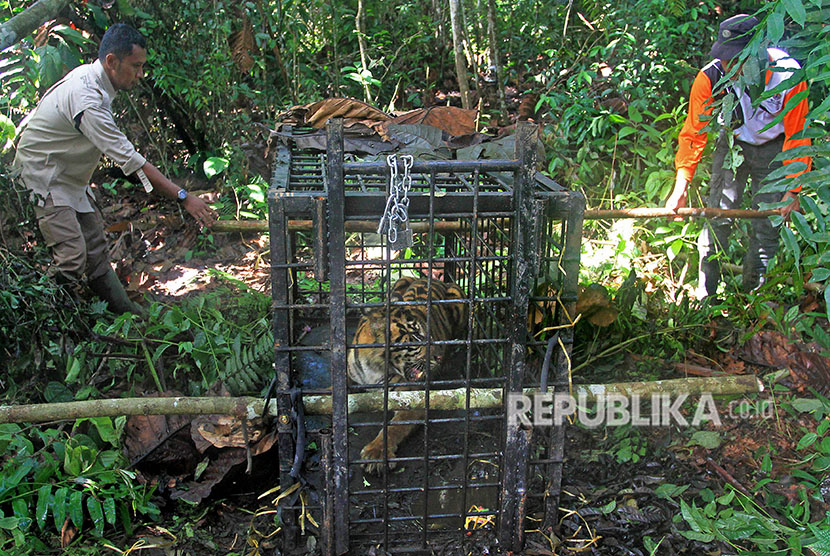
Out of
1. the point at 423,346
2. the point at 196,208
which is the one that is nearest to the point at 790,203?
the point at 423,346

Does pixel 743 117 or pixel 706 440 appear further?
pixel 743 117

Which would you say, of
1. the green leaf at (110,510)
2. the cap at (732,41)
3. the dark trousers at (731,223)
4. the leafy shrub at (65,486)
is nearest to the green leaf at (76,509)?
the leafy shrub at (65,486)

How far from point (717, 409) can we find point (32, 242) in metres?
4.49

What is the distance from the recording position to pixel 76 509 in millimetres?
3010

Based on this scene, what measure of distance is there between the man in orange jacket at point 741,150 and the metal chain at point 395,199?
262 centimetres

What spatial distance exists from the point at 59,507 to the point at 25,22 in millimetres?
2855

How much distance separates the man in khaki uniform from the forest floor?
1974 millimetres

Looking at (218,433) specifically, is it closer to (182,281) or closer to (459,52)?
(182,281)

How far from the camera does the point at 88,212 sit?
485cm

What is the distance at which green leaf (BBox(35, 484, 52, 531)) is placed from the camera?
9.75ft

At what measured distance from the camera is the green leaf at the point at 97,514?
2980mm

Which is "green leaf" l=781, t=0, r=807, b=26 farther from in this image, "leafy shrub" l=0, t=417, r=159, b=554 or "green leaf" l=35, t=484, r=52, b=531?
"green leaf" l=35, t=484, r=52, b=531

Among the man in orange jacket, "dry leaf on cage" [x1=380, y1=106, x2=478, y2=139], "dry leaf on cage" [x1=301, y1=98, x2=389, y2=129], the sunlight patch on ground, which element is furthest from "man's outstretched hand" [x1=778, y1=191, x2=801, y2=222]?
the sunlight patch on ground

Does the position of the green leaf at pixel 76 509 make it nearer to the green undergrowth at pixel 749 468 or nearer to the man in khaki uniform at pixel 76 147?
the man in khaki uniform at pixel 76 147
